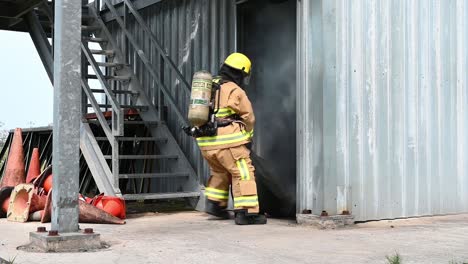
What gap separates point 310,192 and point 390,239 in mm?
1274

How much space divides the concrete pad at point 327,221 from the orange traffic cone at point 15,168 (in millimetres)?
4662

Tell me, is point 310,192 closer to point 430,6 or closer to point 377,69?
point 377,69

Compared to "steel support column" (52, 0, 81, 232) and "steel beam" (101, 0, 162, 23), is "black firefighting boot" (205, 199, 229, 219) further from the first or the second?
"steel beam" (101, 0, 162, 23)

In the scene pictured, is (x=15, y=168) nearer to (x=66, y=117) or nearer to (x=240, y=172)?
(x=240, y=172)

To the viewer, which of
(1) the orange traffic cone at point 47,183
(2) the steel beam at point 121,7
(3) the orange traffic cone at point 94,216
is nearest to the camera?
(3) the orange traffic cone at point 94,216

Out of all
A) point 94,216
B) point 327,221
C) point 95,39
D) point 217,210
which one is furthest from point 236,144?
point 95,39

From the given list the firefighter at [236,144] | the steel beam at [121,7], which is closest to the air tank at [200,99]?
the firefighter at [236,144]

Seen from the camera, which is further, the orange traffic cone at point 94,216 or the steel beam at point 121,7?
the steel beam at point 121,7

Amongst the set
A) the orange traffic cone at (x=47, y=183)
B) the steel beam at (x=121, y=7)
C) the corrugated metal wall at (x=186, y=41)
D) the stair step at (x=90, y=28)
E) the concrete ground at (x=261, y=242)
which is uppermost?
the steel beam at (x=121, y=7)

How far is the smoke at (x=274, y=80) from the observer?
7836 mm

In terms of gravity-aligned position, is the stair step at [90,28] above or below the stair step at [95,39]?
above

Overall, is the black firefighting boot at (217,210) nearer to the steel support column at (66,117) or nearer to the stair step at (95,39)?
the steel support column at (66,117)

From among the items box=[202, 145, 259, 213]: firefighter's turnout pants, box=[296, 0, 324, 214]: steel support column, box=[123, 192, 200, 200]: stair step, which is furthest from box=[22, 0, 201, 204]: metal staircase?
box=[296, 0, 324, 214]: steel support column

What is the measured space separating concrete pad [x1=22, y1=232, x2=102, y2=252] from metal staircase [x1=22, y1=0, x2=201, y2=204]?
7.95ft
